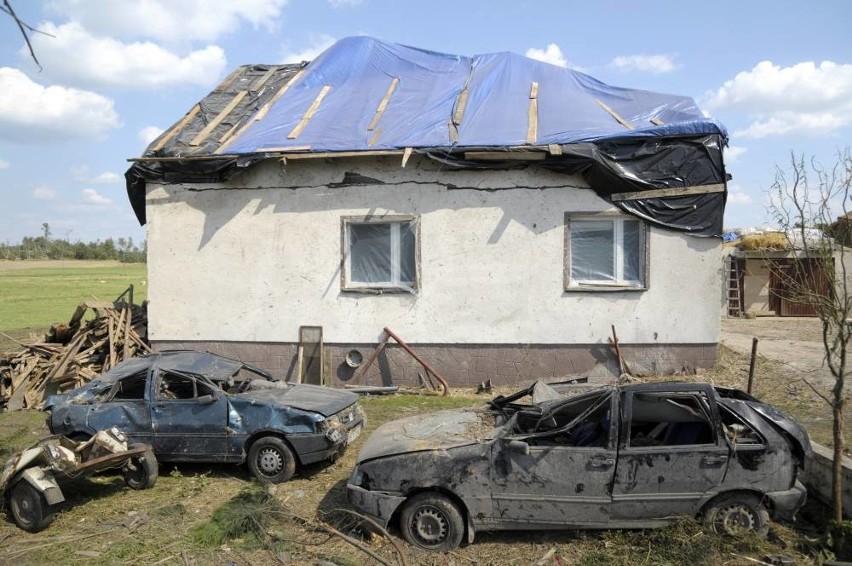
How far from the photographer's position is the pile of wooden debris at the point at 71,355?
1124 cm

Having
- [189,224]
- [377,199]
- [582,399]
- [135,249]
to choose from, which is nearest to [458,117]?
[377,199]

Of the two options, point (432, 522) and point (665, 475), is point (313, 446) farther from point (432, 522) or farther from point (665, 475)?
point (665, 475)

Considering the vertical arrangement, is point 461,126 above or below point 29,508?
above

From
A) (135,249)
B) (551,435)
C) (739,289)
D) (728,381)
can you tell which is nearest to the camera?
(551,435)

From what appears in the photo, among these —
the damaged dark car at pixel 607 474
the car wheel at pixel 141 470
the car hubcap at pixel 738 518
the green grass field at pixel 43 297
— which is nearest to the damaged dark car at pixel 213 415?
the car wheel at pixel 141 470

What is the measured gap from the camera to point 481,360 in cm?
1104

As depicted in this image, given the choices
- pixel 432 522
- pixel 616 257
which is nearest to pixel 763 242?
pixel 616 257

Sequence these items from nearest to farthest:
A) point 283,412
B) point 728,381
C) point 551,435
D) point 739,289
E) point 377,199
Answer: point 551,435 < point 283,412 < point 728,381 < point 377,199 < point 739,289

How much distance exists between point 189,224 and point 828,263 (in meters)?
10.3

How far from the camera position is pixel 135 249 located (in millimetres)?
91625

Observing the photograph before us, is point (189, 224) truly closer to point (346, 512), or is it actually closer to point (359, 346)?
point (359, 346)

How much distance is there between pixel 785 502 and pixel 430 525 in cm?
288

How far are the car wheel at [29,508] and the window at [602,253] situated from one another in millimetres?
8122

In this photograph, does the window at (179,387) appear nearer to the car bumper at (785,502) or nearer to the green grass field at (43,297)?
the car bumper at (785,502)
